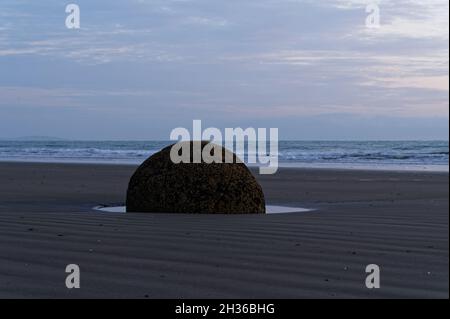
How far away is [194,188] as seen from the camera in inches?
364

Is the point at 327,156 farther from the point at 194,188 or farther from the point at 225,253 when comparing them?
the point at 225,253

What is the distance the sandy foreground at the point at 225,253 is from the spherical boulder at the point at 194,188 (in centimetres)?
45

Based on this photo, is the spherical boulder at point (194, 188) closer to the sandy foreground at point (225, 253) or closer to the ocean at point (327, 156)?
the sandy foreground at point (225, 253)

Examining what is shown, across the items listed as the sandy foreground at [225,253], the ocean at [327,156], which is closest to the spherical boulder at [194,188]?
the sandy foreground at [225,253]

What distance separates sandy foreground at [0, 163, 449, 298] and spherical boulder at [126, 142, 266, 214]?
1.46 ft

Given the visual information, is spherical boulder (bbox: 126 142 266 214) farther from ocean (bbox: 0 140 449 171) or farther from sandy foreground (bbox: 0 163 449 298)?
ocean (bbox: 0 140 449 171)

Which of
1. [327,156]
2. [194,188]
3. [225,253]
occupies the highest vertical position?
[327,156]

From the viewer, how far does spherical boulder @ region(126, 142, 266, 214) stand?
9219 millimetres

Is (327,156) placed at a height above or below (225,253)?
above

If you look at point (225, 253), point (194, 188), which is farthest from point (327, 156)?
point (225, 253)

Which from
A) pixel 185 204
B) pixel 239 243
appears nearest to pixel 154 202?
pixel 185 204

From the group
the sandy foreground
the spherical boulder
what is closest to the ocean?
the spherical boulder

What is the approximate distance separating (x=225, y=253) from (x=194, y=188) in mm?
3269
